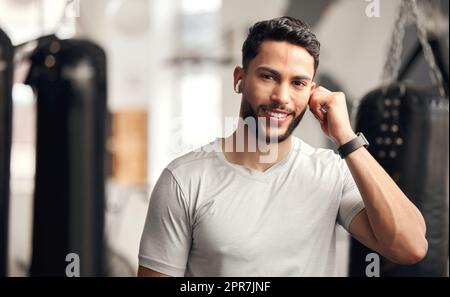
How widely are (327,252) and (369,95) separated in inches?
15.4

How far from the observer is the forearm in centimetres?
75

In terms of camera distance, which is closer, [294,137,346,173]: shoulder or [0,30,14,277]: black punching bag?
[294,137,346,173]: shoulder

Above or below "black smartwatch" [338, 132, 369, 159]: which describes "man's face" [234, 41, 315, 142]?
above

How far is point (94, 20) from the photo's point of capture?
344 cm

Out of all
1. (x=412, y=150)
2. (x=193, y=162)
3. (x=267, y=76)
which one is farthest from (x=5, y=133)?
(x=412, y=150)

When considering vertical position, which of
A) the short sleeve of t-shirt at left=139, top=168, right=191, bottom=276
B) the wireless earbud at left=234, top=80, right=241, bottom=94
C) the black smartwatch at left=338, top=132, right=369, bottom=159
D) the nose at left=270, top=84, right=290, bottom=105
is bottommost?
the short sleeve of t-shirt at left=139, top=168, right=191, bottom=276

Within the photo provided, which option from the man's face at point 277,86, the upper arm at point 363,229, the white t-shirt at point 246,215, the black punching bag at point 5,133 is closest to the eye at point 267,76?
the man's face at point 277,86

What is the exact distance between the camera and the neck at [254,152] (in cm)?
82

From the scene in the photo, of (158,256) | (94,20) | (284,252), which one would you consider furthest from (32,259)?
(94,20)

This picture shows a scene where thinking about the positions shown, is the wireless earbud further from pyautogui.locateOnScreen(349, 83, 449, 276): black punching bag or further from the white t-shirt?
pyautogui.locateOnScreen(349, 83, 449, 276): black punching bag

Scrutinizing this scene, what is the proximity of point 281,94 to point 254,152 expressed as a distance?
9cm

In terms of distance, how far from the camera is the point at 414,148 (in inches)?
43.7

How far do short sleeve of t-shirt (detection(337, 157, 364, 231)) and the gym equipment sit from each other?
0.28 metres

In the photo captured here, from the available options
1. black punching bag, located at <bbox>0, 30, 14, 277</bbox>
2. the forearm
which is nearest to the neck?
the forearm
